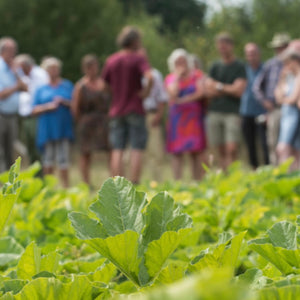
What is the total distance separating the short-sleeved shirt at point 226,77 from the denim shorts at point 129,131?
1.27 meters

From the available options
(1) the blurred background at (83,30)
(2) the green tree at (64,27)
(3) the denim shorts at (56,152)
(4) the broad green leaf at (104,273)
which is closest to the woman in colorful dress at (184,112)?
(3) the denim shorts at (56,152)

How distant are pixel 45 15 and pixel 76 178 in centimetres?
1361

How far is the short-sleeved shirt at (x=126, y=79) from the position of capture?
721 cm

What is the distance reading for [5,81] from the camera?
26.2 feet

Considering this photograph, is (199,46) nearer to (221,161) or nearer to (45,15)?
(45,15)

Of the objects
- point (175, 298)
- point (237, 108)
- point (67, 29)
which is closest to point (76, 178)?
point (237, 108)

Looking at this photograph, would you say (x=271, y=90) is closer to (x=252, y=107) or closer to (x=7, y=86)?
(x=252, y=107)

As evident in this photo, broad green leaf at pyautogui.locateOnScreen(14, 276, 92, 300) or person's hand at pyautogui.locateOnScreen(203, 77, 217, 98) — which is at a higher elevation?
person's hand at pyautogui.locateOnScreen(203, 77, 217, 98)

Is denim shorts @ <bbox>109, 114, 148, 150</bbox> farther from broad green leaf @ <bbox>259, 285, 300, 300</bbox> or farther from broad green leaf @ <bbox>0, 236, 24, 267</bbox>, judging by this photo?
broad green leaf @ <bbox>259, 285, 300, 300</bbox>

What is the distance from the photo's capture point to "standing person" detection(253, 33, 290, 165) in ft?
27.0

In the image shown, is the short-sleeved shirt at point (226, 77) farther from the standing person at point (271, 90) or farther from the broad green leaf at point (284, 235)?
the broad green leaf at point (284, 235)

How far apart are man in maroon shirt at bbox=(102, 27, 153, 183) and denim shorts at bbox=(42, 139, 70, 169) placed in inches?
45.2

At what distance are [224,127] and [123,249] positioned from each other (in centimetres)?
790

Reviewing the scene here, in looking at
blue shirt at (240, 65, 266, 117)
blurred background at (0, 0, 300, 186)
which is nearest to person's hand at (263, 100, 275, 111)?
blue shirt at (240, 65, 266, 117)
